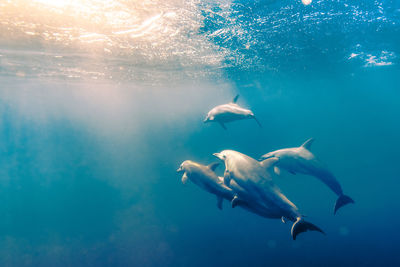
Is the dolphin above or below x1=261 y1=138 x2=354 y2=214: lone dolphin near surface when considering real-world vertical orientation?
above

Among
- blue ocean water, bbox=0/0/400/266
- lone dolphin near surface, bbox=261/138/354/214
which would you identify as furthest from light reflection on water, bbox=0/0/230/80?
lone dolphin near surface, bbox=261/138/354/214

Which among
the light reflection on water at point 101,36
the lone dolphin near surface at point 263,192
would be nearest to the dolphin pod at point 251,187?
the lone dolphin near surface at point 263,192

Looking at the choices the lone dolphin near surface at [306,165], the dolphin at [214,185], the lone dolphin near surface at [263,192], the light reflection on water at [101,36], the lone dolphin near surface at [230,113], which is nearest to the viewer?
the lone dolphin near surface at [263,192]

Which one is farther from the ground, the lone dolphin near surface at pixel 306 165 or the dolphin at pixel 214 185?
the dolphin at pixel 214 185

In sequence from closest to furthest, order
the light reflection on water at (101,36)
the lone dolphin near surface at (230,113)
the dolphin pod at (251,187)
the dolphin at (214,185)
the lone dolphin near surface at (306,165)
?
the dolphin pod at (251,187) < the dolphin at (214,185) < the light reflection on water at (101,36) < the lone dolphin near surface at (306,165) < the lone dolphin near surface at (230,113)

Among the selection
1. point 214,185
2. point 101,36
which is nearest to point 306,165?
point 214,185

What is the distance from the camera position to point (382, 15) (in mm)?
10195

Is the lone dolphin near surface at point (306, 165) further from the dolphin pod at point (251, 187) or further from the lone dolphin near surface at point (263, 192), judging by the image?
the lone dolphin near surface at point (263, 192)

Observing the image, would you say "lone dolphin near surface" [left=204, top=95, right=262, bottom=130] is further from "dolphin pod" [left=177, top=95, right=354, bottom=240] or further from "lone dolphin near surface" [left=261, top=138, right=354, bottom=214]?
"dolphin pod" [left=177, top=95, right=354, bottom=240]

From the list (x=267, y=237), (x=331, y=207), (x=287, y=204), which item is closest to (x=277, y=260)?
(x=267, y=237)

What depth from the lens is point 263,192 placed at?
12.0ft

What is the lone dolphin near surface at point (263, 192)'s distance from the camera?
345cm

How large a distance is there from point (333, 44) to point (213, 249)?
17.0m

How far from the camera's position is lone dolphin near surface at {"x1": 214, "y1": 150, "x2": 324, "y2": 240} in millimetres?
3447
